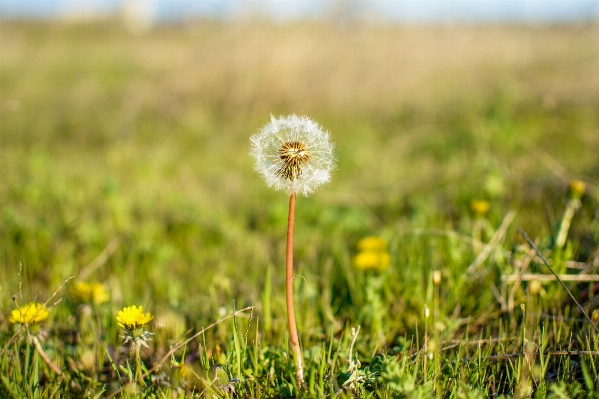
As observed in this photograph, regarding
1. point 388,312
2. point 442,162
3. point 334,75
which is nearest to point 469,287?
point 388,312

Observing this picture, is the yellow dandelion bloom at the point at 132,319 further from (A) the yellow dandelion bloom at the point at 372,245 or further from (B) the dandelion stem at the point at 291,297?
(A) the yellow dandelion bloom at the point at 372,245

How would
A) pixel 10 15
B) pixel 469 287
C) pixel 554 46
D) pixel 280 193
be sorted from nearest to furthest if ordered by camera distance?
1. pixel 469 287
2. pixel 280 193
3. pixel 554 46
4. pixel 10 15

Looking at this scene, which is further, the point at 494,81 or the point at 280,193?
the point at 494,81

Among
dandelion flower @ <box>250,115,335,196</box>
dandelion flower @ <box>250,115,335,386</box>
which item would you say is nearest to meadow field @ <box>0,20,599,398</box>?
dandelion flower @ <box>250,115,335,386</box>

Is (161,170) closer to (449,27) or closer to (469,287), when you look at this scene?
(469,287)

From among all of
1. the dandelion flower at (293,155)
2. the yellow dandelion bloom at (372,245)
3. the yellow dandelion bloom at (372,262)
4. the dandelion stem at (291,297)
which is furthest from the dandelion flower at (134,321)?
the yellow dandelion bloom at (372,245)

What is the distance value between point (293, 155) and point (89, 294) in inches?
43.3

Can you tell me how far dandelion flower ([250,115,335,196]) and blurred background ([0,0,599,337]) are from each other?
56cm

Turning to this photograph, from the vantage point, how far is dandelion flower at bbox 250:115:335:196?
3.90ft

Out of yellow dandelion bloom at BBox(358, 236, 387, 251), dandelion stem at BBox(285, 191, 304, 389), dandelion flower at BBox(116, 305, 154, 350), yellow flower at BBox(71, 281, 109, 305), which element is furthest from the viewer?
yellow dandelion bloom at BBox(358, 236, 387, 251)

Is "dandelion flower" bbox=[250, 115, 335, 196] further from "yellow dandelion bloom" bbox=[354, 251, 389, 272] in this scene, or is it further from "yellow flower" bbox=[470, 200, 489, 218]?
"yellow flower" bbox=[470, 200, 489, 218]

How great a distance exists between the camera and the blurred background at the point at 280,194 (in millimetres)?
2242

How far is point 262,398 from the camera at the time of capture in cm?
132

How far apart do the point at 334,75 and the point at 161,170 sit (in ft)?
10.8
